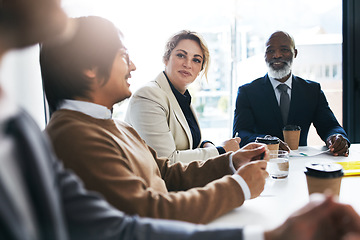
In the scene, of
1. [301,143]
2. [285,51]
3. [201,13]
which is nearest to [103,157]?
[301,143]

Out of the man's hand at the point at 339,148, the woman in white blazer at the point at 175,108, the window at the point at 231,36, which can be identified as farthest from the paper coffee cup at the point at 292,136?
the window at the point at 231,36

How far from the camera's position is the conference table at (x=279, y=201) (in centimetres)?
92

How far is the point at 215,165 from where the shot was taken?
1.29m

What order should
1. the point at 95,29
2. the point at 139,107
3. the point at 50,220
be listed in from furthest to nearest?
the point at 139,107
the point at 95,29
the point at 50,220

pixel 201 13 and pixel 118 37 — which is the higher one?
pixel 201 13

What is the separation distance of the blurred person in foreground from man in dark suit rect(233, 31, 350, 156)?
4.33ft

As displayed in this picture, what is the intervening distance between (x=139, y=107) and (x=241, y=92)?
1.09 meters

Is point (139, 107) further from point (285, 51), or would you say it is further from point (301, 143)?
point (285, 51)

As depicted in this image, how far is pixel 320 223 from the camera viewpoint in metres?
0.60

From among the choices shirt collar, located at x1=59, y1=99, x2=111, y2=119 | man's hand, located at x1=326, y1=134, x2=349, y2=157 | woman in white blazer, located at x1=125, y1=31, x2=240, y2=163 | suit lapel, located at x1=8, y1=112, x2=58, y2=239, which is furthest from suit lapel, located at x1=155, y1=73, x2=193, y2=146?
suit lapel, located at x1=8, y1=112, x2=58, y2=239

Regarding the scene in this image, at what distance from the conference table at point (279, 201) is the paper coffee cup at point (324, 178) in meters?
0.08

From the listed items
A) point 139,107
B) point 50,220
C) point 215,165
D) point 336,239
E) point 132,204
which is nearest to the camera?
point 50,220

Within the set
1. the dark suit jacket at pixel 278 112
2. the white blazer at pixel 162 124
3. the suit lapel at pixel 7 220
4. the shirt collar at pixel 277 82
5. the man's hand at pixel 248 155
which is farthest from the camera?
the shirt collar at pixel 277 82

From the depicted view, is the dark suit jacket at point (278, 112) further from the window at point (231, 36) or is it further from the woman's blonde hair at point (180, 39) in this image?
the window at point (231, 36)
